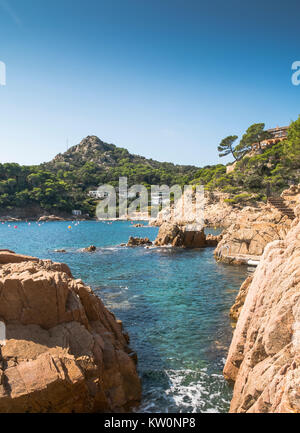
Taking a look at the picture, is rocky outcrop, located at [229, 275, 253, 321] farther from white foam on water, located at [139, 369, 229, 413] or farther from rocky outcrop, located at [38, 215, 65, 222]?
rocky outcrop, located at [38, 215, 65, 222]

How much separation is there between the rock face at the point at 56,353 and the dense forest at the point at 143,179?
56326 mm

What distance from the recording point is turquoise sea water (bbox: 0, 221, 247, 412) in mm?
9164

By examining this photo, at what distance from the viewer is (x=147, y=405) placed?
8.48m

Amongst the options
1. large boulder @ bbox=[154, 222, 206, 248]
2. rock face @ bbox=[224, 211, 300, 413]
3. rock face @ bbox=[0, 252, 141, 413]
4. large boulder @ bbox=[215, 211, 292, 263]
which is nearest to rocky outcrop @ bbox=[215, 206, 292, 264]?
large boulder @ bbox=[215, 211, 292, 263]

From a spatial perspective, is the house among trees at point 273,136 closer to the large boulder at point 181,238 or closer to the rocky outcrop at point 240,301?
the large boulder at point 181,238

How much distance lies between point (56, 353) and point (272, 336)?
4939 mm

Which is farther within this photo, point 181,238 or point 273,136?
point 273,136

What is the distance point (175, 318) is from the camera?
15.6 m

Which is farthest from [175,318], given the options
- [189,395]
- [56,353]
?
[56,353]

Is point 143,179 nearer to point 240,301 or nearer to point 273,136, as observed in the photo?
point 273,136

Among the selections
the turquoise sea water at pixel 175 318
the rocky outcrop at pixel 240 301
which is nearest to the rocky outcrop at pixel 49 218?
the turquoise sea water at pixel 175 318

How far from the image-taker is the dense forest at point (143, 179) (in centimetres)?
7261
